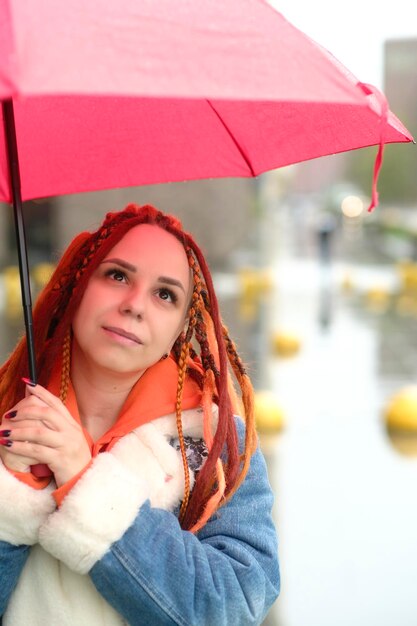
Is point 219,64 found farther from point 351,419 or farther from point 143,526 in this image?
point 351,419

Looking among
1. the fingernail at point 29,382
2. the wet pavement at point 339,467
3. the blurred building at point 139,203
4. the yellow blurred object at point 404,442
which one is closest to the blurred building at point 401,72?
the blurred building at point 139,203

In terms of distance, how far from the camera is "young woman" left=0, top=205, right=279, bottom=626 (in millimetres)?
1905

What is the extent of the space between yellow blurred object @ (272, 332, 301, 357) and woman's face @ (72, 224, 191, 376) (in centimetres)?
924

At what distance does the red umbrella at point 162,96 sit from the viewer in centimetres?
160

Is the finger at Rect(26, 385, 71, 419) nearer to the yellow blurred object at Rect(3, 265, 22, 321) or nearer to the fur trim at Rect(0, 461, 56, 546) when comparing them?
the fur trim at Rect(0, 461, 56, 546)

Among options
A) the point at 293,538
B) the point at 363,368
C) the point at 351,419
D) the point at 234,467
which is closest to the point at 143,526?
the point at 234,467

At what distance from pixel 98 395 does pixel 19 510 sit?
356 mm

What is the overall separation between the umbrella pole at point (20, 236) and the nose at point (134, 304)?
0.67 feet

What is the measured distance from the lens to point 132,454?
6.76 ft

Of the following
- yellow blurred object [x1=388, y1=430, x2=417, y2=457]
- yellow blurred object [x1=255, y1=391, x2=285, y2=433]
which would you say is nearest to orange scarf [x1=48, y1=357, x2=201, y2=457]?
yellow blurred object [x1=388, y1=430, x2=417, y2=457]

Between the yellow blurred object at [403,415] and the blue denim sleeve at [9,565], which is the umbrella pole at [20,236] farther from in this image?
the yellow blurred object at [403,415]

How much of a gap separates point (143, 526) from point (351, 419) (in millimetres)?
6177

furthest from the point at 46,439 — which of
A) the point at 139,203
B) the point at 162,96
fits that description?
the point at 139,203

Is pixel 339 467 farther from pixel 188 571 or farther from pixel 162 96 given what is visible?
pixel 162 96
